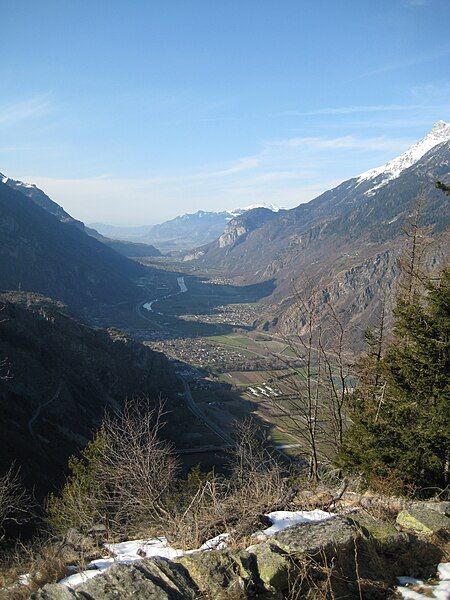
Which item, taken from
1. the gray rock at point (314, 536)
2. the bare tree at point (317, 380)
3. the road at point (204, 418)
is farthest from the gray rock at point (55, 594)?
the road at point (204, 418)

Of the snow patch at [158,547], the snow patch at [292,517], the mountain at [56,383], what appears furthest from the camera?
the mountain at [56,383]

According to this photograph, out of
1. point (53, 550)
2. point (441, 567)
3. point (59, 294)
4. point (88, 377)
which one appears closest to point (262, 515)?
point (441, 567)

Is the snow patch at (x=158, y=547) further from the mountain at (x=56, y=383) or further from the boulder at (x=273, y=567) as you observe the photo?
the mountain at (x=56, y=383)

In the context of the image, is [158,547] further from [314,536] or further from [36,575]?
[314,536]

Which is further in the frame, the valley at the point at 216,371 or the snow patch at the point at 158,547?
the valley at the point at 216,371

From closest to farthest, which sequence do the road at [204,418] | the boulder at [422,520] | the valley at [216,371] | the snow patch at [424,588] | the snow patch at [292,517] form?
the snow patch at [424,588] → the snow patch at [292,517] → the boulder at [422,520] → the valley at [216,371] → the road at [204,418]

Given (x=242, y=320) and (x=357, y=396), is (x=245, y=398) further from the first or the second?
(x=242, y=320)

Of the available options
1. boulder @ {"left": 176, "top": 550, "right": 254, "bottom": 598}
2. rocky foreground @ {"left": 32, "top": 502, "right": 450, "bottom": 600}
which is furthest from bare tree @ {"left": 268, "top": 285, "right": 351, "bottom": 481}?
boulder @ {"left": 176, "top": 550, "right": 254, "bottom": 598}

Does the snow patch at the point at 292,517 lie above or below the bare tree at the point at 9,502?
above

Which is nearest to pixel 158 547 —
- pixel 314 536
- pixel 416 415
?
pixel 314 536
